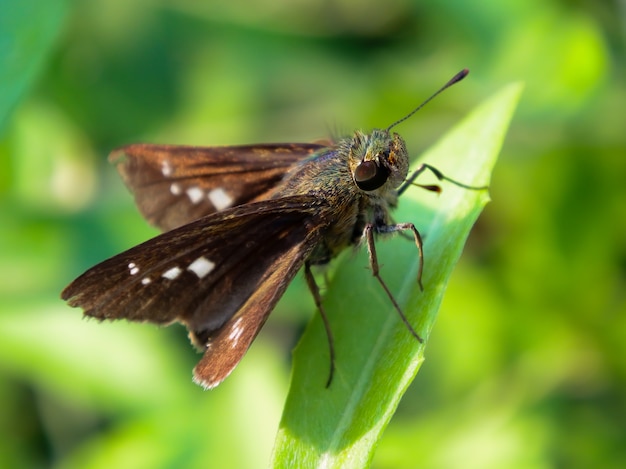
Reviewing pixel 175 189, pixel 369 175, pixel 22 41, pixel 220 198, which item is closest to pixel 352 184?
pixel 369 175

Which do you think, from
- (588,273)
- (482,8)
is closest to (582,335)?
(588,273)

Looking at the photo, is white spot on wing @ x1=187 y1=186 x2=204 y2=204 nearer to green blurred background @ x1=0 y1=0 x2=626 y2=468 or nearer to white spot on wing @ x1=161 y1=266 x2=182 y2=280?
white spot on wing @ x1=161 y1=266 x2=182 y2=280

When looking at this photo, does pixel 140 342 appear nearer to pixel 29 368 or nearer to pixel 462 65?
pixel 29 368

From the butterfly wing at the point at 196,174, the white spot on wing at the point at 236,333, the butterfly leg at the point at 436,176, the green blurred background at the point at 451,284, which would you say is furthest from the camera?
the green blurred background at the point at 451,284

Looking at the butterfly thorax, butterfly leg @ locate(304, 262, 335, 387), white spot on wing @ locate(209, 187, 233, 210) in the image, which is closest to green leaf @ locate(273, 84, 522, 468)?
butterfly leg @ locate(304, 262, 335, 387)

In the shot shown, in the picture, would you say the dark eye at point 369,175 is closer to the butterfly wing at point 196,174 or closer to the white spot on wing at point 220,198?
the butterfly wing at point 196,174

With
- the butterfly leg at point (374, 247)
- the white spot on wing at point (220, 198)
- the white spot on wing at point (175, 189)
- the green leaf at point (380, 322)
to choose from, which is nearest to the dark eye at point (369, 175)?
the butterfly leg at point (374, 247)

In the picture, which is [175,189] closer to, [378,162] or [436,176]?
[378,162]
